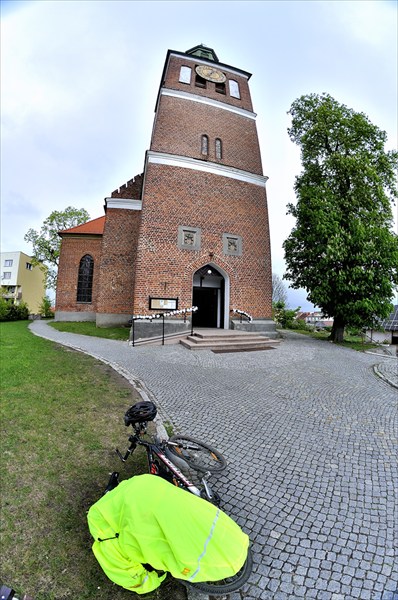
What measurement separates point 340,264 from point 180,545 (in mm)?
13141

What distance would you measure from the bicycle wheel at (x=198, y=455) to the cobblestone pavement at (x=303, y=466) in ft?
0.43

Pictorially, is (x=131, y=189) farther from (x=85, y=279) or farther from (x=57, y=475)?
(x=57, y=475)

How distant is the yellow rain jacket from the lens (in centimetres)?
161

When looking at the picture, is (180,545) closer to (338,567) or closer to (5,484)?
(338,567)

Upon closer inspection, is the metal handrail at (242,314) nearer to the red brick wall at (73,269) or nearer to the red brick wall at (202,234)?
the red brick wall at (202,234)

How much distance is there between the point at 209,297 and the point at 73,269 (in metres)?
13.6

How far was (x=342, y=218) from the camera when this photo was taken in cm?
Result: 1298

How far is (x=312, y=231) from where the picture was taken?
13.3 metres

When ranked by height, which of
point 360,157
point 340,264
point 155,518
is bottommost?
point 155,518

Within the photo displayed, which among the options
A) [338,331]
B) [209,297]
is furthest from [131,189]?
[338,331]

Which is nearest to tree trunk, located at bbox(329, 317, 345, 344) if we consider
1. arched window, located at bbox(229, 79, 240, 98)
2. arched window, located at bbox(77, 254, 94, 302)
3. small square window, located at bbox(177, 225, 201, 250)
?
small square window, located at bbox(177, 225, 201, 250)

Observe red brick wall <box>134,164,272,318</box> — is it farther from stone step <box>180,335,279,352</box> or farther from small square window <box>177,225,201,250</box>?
stone step <box>180,335,279,352</box>

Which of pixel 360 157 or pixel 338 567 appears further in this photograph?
pixel 360 157

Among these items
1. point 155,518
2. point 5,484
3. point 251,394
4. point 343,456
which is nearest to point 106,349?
point 251,394
